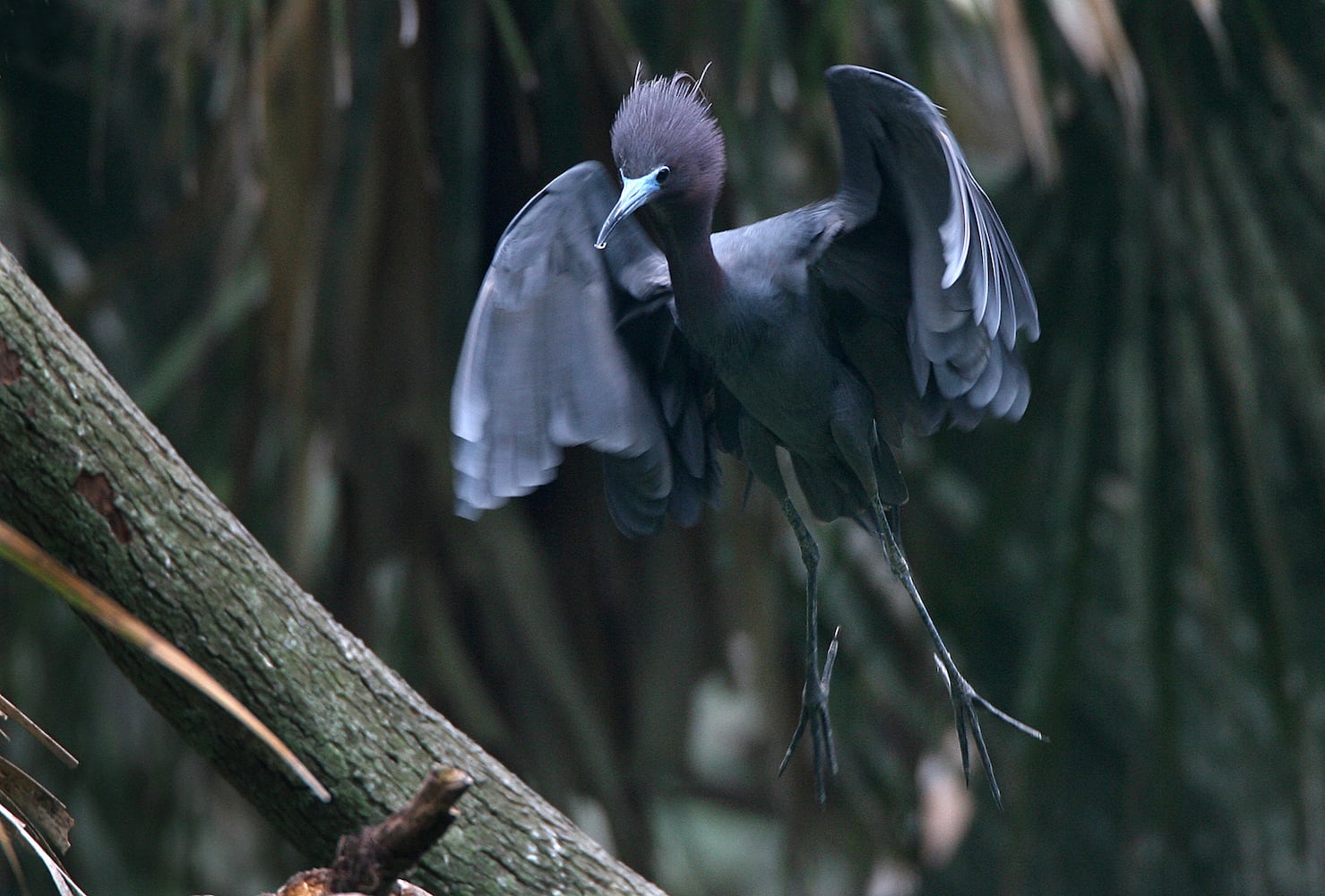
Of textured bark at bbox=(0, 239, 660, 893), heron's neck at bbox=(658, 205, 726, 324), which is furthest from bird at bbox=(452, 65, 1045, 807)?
textured bark at bbox=(0, 239, 660, 893)

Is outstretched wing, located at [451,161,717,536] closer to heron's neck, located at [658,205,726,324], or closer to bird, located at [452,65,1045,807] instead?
bird, located at [452,65,1045,807]

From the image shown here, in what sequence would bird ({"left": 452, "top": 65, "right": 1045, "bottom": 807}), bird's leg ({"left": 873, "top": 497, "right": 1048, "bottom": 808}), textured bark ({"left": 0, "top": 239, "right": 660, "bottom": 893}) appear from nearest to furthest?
textured bark ({"left": 0, "top": 239, "right": 660, "bottom": 893}) < bird ({"left": 452, "top": 65, "right": 1045, "bottom": 807}) < bird's leg ({"left": 873, "top": 497, "right": 1048, "bottom": 808})

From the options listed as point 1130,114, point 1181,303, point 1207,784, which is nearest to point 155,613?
point 1130,114

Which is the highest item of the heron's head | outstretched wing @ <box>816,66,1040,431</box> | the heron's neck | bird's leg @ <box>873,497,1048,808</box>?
the heron's head

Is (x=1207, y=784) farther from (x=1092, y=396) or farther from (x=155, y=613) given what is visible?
(x=155, y=613)

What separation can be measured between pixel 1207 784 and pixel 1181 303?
1.60 m

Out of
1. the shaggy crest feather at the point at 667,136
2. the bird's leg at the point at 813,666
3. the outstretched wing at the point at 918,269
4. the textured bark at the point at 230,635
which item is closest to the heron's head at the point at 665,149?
the shaggy crest feather at the point at 667,136

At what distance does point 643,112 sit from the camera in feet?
5.65

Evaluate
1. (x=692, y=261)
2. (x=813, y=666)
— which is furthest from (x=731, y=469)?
(x=692, y=261)

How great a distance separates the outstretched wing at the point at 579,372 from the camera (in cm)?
185

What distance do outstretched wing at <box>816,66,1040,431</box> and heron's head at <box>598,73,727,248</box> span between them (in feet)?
0.53

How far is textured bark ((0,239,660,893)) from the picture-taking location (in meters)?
1.55

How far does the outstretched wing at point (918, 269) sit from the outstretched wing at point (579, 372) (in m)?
0.28

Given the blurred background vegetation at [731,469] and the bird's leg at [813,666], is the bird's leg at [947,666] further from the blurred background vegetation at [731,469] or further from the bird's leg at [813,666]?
the blurred background vegetation at [731,469]
